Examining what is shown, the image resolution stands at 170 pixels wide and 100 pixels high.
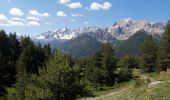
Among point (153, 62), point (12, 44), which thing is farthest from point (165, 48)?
point (12, 44)

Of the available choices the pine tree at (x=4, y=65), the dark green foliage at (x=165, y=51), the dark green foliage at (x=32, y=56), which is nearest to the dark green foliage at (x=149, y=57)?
the dark green foliage at (x=165, y=51)

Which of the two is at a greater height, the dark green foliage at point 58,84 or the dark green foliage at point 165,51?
the dark green foliage at point 165,51

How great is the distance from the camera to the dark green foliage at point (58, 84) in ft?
138

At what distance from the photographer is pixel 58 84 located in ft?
139

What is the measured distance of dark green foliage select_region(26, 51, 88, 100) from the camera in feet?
138

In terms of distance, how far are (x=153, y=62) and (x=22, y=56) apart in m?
46.0

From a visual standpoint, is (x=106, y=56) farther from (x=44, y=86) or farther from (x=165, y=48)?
(x=44, y=86)

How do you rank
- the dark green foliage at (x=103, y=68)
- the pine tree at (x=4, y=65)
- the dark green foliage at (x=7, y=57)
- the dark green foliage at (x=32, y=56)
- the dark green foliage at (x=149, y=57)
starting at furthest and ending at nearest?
the dark green foliage at (x=149, y=57)
the dark green foliage at (x=32, y=56)
the dark green foliage at (x=103, y=68)
the dark green foliage at (x=7, y=57)
the pine tree at (x=4, y=65)

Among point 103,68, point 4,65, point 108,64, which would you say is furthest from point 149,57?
point 4,65

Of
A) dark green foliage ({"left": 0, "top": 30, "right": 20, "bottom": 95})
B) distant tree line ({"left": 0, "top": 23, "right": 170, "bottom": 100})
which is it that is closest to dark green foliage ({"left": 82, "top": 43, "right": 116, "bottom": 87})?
distant tree line ({"left": 0, "top": 23, "right": 170, "bottom": 100})

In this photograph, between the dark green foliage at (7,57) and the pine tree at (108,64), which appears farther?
the pine tree at (108,64)

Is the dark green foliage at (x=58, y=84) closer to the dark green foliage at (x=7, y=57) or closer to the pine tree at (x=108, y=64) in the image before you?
the dark green foliage at (x=7, y=57)

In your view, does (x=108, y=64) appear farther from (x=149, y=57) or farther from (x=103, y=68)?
(x=149, y=57)

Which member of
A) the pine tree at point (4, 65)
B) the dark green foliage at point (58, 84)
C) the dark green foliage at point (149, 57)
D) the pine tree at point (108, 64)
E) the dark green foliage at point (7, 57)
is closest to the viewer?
the dark green foliage at point (58, 84)
